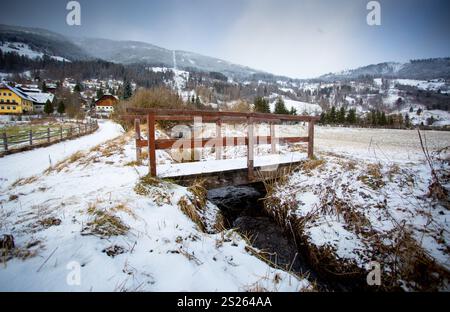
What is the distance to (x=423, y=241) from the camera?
3.09 m

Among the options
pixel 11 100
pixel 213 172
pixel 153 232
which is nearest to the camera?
pixel 153 232

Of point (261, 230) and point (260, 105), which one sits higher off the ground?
point (260, 105)

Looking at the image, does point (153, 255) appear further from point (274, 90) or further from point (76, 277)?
point (274, 90)

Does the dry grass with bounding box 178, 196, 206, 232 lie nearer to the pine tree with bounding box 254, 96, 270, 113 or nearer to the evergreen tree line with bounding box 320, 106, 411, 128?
the pine tree with bounding box 254, 96, 270, 113

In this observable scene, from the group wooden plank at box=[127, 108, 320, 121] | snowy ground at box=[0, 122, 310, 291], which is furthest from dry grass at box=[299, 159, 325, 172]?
snowy ground at box=[0, 122, 310, 291]

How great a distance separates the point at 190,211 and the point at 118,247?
1.39 m

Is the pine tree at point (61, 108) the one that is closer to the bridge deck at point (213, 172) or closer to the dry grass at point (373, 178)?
the bridge deck at point (213, 172)

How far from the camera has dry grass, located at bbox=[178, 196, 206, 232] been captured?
3.54 meters

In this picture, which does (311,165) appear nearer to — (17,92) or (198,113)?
(198,113)

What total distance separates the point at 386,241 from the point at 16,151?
1733cm

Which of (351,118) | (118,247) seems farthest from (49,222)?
(351,118)

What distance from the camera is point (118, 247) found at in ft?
7.88

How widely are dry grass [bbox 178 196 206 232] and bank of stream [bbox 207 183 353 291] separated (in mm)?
674
